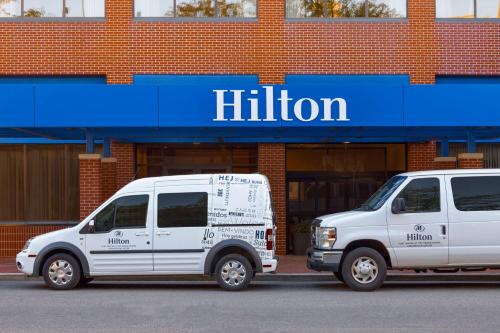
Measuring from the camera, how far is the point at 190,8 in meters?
20.9

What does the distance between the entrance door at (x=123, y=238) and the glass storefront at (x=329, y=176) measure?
302 inches

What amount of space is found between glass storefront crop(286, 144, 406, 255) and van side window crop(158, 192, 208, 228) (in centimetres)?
738

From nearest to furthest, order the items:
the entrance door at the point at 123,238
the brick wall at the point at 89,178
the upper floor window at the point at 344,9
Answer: the entrance door at the point at 123,238, the brick wall at the point at 89,178, the upper floor window at the point at 344,9

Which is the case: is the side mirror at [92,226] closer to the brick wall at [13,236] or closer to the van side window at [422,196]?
the van side window at [422,196]

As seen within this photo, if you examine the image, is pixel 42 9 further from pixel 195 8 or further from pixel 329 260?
pixel 329 260

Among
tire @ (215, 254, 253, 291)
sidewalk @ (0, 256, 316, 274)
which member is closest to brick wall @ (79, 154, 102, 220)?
sidewalk @ (0, 256, 316, 274)

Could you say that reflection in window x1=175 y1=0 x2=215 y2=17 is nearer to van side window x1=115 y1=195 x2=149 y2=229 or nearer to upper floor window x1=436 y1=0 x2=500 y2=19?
upper floor window x1=436 y1=0 x2=500 y2=19

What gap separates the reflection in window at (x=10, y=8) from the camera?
68.1 feet

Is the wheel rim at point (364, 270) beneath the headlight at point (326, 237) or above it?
beneath

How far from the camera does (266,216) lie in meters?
13.8

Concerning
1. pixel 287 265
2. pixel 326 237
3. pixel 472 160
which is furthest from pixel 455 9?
pixel 326 237

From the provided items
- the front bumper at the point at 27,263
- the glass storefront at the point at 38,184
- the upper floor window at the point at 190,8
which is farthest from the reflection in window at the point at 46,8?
the front bumper at the point at 27,263

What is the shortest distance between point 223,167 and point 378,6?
19.1 feet
